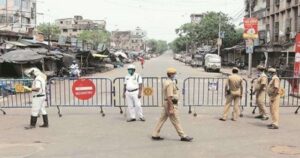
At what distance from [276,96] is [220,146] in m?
3.28

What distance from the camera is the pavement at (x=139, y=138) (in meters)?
8.78

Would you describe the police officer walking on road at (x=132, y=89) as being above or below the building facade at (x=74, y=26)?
below

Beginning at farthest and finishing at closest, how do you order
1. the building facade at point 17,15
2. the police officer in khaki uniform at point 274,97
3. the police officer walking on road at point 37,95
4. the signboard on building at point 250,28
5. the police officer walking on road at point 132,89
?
1. the building facade at point 17,15
2. the signboard on building at point 250,28
3. the police officer walking on road at point 132,89
4. the police officer in khaki uniform at point 274,97
5. the police officer walking on road at point 37,95

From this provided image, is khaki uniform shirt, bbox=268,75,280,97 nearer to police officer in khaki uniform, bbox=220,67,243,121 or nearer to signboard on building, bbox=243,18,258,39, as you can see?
police officer in khaki uniform, bbox=220,67,243,121

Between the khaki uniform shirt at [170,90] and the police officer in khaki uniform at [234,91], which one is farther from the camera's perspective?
the police officer in khaki uniform at [234,91]

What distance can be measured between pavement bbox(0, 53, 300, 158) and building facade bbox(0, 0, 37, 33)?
38.4 metres

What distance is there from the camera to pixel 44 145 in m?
9.48

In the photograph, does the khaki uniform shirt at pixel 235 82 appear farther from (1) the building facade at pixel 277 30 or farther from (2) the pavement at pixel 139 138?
(1) the building facade at pixel 277 30

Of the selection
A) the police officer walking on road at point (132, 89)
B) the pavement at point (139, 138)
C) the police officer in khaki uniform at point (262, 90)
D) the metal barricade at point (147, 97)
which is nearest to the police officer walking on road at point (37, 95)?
the pavement at point (139, 138)

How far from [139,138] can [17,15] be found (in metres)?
46.6

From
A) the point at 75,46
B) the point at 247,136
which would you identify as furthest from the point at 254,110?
the point at 75,46

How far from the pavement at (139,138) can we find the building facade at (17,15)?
126 feet

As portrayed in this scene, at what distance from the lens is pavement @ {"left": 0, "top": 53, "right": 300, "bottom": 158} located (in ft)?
28.8

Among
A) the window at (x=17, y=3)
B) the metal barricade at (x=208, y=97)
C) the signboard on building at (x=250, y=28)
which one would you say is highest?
the window at (x=17, y=3)
